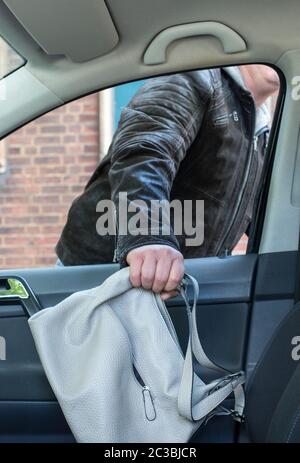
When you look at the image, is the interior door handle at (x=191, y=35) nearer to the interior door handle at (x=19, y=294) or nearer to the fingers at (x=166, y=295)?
the fingers at (x=166, y=295)

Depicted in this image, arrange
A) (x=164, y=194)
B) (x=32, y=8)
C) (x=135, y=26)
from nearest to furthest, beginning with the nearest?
(x=32, y=8)
(x=135, y=26)
(x=164, y=194)

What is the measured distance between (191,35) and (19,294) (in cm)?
74

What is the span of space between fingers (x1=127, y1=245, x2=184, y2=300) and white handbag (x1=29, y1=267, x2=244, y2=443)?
0.02 metres

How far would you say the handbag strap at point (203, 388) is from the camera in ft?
5.53

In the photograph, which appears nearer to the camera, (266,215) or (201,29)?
(201,29)

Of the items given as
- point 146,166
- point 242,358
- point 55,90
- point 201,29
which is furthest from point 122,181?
point 242,358

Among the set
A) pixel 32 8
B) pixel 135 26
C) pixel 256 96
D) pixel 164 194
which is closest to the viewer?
pixel 32 8

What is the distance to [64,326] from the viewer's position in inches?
70.0

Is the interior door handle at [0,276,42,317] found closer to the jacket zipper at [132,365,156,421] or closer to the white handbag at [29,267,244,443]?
the white handbag at [29,267,244,443]

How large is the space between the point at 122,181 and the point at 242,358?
498mm

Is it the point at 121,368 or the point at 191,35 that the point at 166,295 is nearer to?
the point at 121,368

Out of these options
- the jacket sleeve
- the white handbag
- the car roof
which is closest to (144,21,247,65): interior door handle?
the car roof

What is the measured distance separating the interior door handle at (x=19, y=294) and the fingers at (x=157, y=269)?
1.23 ft
